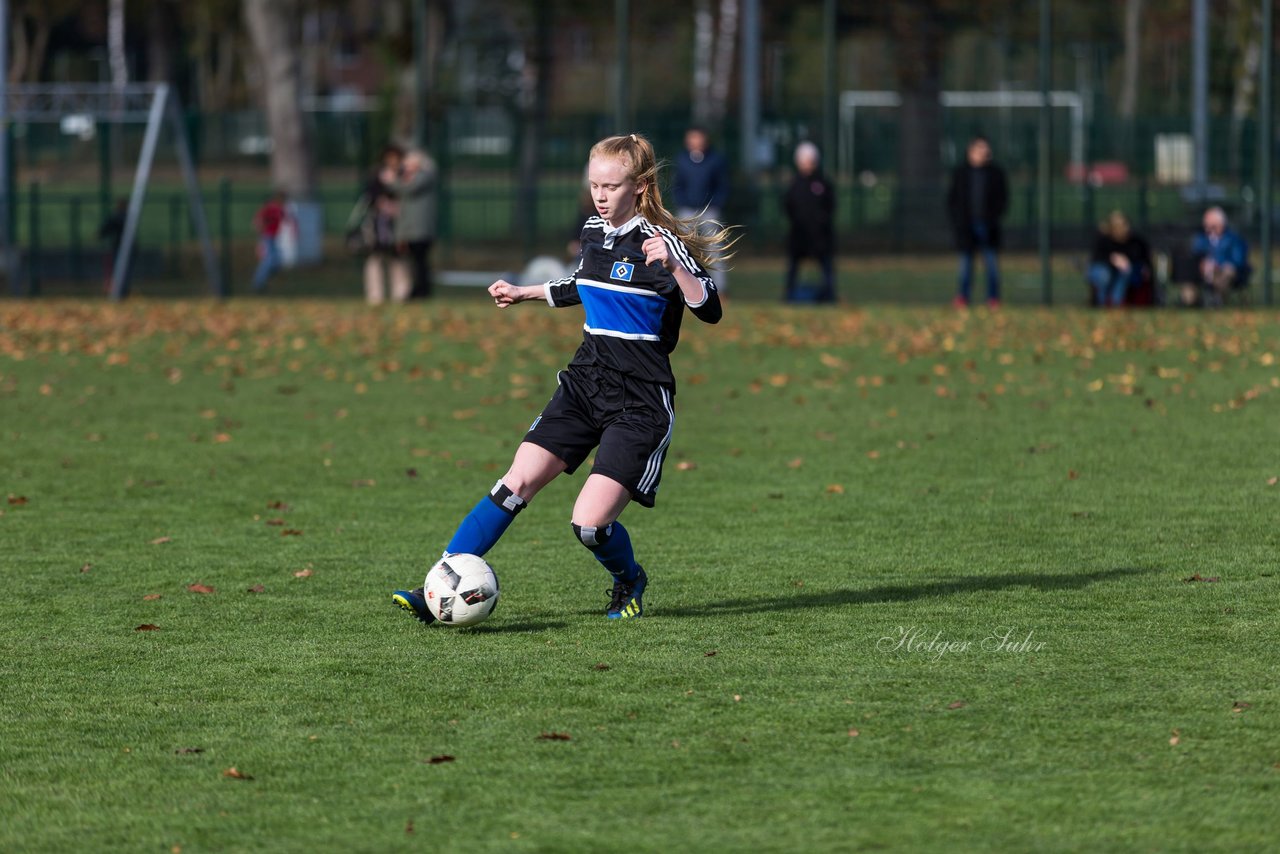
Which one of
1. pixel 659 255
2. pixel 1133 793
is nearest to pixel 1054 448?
pixel 659 255

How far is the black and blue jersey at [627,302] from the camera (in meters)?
6.70

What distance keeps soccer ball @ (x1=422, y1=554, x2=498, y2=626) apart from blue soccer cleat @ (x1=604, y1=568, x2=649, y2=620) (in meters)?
0.45

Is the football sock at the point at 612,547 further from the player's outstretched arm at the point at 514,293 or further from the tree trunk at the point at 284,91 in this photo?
the tree trunk at the point at 284,91

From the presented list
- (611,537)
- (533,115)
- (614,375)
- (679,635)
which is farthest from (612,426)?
(533,115)

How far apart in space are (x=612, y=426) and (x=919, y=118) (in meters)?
24.9

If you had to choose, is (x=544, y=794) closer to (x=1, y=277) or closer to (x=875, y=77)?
(x=1, y=277)

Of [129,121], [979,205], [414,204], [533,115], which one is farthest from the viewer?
[533,115]

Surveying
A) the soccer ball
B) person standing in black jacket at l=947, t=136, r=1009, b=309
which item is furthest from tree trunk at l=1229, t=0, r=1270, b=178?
the soccer ball

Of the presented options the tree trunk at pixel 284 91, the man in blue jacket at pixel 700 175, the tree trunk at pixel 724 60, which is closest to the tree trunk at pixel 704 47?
the tree trunk at pixel 724 60

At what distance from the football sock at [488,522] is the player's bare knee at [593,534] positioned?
10.0 inches

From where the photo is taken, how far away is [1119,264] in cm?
2122

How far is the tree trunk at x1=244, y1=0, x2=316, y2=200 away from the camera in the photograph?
3778 centimetres

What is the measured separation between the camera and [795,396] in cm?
1442

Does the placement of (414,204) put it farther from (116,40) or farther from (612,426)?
(116,40)
